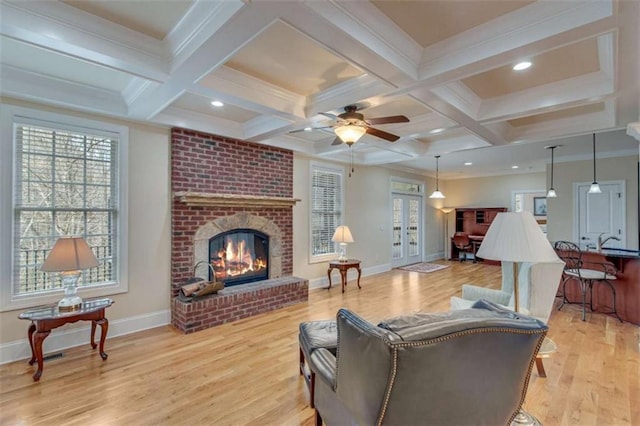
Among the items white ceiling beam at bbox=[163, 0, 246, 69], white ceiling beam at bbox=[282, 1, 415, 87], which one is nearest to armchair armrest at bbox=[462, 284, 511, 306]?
white ceiling beam at bbox=[282, 1, 415, 87]

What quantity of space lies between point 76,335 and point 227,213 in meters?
2.22

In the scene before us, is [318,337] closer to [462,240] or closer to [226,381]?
[226,381]

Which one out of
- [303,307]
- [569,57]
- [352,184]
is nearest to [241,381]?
[303,307]

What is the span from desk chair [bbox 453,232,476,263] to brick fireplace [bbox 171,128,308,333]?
5908 millimetres

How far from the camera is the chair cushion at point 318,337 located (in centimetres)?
224

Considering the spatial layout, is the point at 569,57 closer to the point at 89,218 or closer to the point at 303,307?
the point at 303,307

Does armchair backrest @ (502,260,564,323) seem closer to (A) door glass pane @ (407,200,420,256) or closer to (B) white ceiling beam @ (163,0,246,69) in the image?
(B) white ceiling beam @ (163,0,246,69)

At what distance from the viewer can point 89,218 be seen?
139 inches

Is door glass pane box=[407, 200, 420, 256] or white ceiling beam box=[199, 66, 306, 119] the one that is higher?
white ceiling beam box=[199, 66, 306, 119]

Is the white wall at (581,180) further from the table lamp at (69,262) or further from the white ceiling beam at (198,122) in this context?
the table lamp at (69,262)

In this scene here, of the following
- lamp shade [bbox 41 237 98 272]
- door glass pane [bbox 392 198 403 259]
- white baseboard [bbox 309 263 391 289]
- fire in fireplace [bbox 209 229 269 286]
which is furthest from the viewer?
door glass pane [bbox 392 198 403 259]

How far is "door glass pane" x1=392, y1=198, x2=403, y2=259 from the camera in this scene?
26.9ft

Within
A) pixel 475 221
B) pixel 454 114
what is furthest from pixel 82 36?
pixel 475 221

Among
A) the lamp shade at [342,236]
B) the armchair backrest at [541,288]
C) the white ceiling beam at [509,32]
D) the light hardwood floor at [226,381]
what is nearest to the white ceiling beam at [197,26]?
the white ceiling beam at [509,32]
